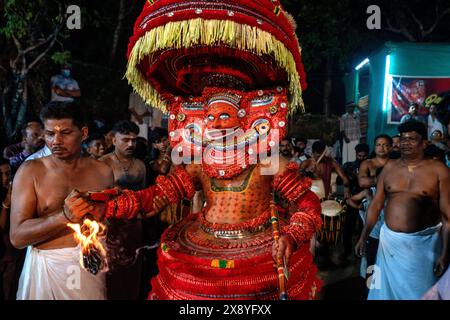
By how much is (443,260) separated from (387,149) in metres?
3.26

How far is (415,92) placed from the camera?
468 inches

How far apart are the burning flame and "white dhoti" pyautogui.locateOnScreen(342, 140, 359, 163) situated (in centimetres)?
1298

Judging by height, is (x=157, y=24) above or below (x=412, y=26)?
below

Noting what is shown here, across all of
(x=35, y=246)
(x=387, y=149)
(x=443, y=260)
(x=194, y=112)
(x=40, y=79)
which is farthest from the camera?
(x=40, y=79)

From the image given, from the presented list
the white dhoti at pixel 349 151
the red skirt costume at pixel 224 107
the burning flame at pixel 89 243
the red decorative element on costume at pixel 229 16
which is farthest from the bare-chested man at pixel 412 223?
the white dhoti at pixel 349 151

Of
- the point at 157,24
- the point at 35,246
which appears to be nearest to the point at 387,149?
the point at 157,24

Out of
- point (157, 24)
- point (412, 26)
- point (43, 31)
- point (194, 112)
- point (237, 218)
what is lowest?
point (237, 218)

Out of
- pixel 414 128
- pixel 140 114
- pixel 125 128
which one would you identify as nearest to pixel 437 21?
pixel 140 114

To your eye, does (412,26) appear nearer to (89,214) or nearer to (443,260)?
(443,260)

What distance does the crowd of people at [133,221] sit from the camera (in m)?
2.87

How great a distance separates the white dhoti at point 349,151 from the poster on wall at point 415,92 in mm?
2646

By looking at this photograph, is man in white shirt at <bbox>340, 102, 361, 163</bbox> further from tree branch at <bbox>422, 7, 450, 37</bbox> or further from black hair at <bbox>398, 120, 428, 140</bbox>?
black hair at <bbox>398, 120, 428, 140</bbox>
